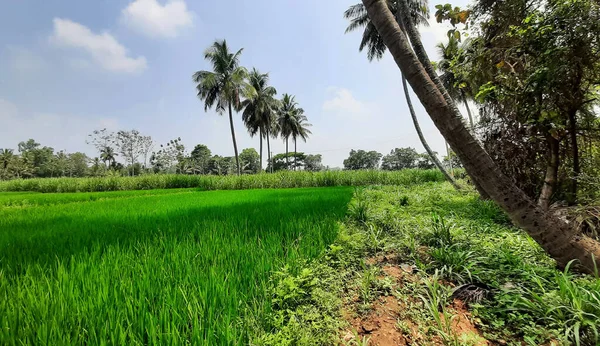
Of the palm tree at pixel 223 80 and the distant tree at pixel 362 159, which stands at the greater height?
the palm tree at pixel 223 80

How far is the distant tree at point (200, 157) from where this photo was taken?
5536 cm

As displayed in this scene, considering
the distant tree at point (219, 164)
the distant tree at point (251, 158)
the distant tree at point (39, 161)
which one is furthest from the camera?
the distant tree at point (251, 158)

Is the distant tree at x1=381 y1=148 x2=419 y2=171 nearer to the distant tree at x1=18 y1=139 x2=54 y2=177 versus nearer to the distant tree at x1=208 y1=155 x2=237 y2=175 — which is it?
the distant tree at x1=208 y1=155 x2=237 y2=175

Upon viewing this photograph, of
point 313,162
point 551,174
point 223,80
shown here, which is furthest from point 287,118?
point 313,162

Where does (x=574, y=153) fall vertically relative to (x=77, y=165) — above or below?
below

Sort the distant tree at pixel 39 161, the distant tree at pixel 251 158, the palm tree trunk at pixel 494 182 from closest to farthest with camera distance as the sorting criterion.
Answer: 1. the palm tree trunk at pixel 494 182
2. the distant tree at pixel 39 161
3. the distant tree at pixel 251 158

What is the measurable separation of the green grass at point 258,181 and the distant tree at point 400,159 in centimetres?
3895

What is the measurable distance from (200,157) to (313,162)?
3251 cm

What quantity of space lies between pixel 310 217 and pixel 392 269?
1.41m

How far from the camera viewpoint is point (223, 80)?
2050 cm

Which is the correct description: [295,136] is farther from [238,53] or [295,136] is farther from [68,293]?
[68,293]

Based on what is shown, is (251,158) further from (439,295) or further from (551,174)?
(439,295)

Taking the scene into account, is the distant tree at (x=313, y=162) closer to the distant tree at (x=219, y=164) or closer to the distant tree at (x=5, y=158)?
the distant tree at (x=219, y=164)

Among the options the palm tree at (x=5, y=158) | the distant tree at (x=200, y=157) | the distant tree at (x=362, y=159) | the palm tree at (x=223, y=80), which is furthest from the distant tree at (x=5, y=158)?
the distant tree at (x=362, y=159)
